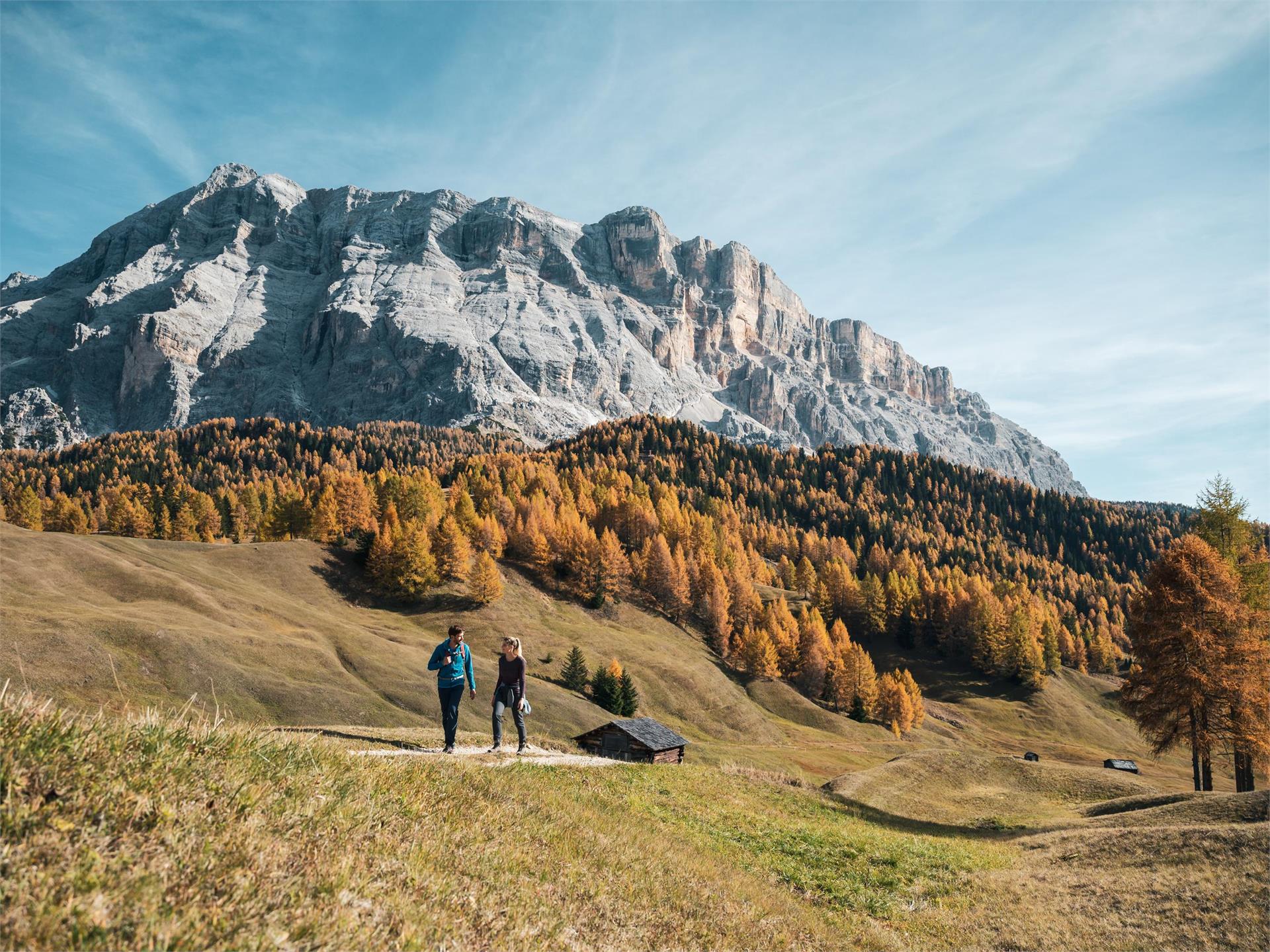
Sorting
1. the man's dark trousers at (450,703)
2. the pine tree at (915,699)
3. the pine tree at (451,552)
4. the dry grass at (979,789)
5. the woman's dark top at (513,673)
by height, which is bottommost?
the pine tree at (915,699)

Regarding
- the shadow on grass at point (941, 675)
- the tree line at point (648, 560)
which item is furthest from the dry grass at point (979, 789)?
the shadow on grass at point (941, 675)

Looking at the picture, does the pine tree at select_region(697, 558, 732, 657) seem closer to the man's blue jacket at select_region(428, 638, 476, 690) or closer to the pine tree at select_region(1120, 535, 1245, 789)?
the pine tree at select_region(1120, 535, 1245, 789)

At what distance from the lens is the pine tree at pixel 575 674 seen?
78.5 metres

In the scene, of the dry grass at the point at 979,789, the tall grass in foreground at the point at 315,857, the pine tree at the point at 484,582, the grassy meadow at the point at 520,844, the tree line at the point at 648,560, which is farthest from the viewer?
the tree line at the point at 648,560

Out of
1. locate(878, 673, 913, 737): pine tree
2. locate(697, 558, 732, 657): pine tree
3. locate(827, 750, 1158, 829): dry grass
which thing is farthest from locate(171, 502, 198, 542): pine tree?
locate(878, 673, 913, 737): pine tree

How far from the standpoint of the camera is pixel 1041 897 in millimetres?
16578

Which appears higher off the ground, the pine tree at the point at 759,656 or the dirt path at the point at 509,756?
the dirt path at the point at 509,756

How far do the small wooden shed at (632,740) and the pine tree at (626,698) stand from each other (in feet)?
97.2

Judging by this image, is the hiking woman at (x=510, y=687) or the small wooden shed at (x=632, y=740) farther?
the small wooden shed at (x=632, y=740)

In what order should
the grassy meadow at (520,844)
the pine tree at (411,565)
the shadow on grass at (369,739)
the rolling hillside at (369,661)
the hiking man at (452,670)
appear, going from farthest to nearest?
the pine tree at (411,565)
the rolling hillside at (369,661)
the shadow on grass at (369,739)
the hiking man at (452,670)
the grassy meadow at (520,844)

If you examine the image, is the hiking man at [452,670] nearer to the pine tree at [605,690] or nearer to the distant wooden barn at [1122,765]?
the pine tree at [605,690]

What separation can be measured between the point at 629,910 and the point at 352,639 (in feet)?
235

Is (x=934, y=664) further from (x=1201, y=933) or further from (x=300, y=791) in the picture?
(x=300, y=791)

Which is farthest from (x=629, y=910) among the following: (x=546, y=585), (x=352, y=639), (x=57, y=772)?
(x=546, y=585)
